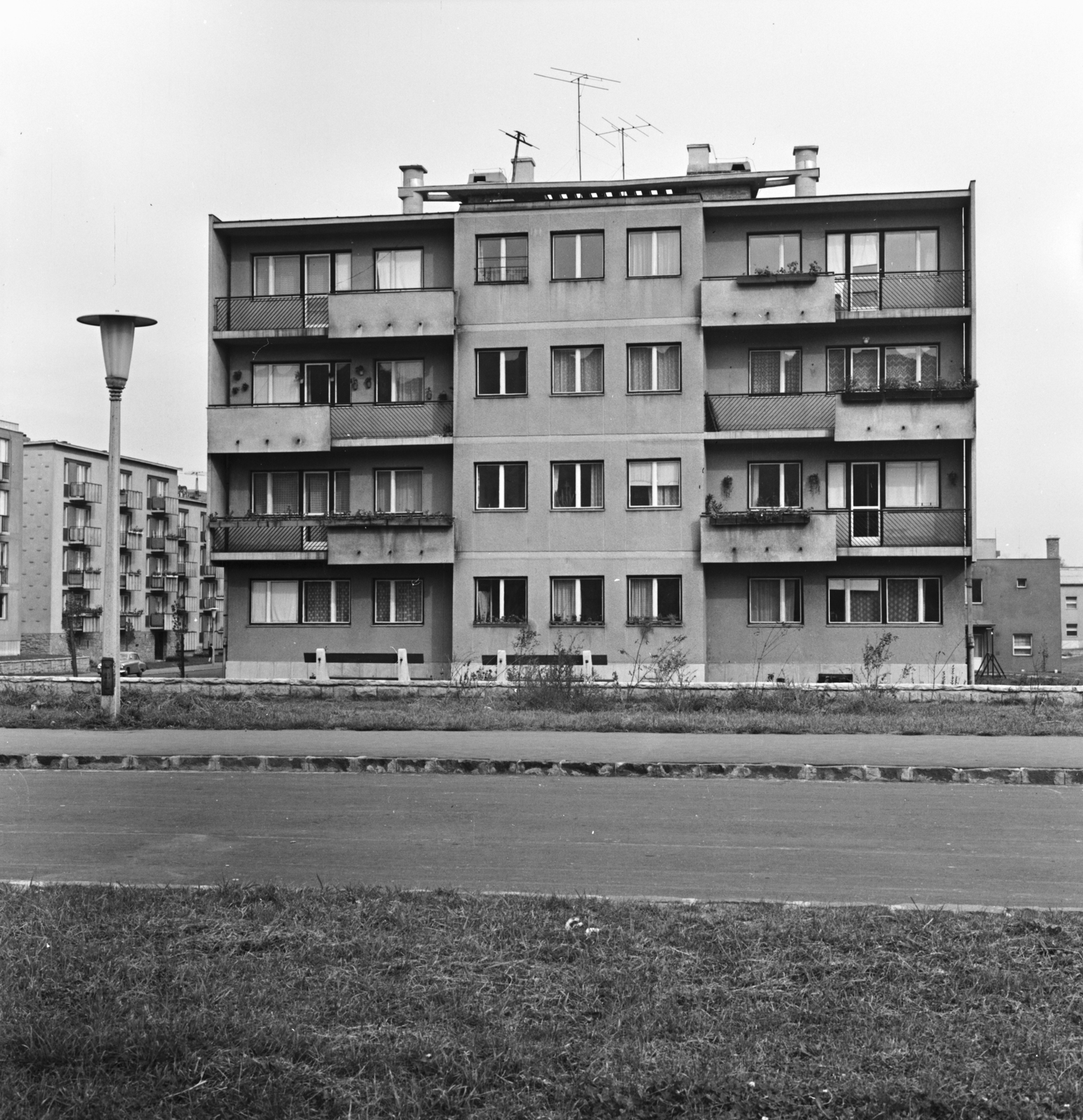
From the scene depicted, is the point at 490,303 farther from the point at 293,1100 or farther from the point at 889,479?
the point at 293,1100

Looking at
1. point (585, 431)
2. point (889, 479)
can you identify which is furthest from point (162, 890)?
point (889, 479)

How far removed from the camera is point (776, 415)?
1446 inches

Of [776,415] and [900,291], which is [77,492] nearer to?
[776,415]

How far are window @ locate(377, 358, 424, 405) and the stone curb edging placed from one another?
84.9 ft

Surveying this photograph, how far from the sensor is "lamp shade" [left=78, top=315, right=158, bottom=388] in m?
17.9

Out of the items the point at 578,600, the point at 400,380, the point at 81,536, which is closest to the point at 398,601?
the point at 578,600

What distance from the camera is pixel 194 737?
1641 cm

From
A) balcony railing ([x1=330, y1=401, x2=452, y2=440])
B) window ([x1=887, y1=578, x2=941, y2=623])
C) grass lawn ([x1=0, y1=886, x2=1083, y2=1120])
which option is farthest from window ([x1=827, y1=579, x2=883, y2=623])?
grass lawn ([x1=0, y1=886, x2=1083, y2=1120])

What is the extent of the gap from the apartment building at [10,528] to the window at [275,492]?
63.9 metres

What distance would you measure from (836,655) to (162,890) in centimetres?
3142

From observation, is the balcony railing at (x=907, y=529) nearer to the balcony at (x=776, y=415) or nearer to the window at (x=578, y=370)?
the balcony at (x=776, y=415)

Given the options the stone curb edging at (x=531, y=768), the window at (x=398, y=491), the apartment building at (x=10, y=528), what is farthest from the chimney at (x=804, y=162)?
the apartment building at (x=10, y=528)

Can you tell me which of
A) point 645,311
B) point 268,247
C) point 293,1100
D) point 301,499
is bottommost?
point 293,1100

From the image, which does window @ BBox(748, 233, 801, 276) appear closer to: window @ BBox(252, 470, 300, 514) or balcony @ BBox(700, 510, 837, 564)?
balcony @ BBox(700, 510, 837, 564)
